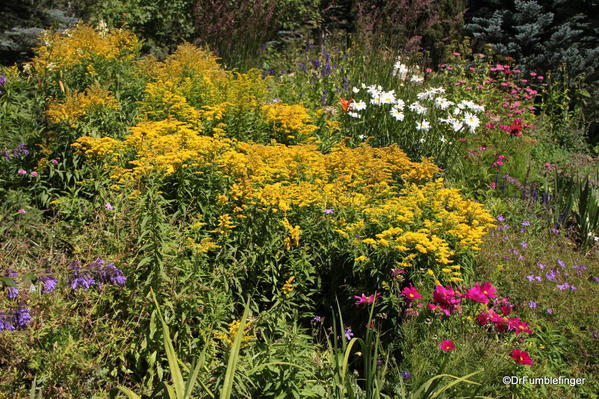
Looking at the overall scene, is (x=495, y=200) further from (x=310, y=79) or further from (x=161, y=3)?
(x=161, y=3)

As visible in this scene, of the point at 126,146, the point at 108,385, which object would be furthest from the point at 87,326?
the point at 126,146

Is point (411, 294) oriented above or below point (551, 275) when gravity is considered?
above

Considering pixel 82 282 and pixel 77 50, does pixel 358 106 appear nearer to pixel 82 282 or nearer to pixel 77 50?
pixel 77 50

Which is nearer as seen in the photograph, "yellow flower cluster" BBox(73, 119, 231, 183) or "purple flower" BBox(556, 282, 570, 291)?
"yellow flower cluster" BBox(73, 119, 231, 183)

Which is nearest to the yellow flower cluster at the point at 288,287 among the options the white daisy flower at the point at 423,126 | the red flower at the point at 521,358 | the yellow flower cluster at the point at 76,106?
the red flower at the point at 521,358

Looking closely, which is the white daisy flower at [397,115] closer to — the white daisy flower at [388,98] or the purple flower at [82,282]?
the white daisy flower at [388,98]

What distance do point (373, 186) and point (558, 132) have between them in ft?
15.8

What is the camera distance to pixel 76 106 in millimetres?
3377

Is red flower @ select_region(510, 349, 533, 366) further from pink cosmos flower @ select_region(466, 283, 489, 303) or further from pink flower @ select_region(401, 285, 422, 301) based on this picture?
pink flower @ select_region(401, 285, 422, 301)

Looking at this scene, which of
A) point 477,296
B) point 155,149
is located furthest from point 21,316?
point 477,296

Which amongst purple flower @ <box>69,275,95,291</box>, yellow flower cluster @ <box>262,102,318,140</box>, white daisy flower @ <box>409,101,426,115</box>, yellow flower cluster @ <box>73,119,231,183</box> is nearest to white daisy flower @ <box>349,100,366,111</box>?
white daisy flower @ <box>409,101,426,115</box>

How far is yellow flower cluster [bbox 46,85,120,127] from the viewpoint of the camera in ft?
10.8

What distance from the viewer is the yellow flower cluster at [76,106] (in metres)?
3.29

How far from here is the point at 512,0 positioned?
9234 millimetres
